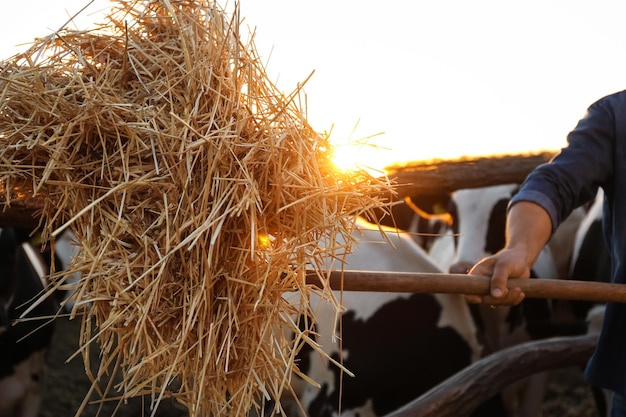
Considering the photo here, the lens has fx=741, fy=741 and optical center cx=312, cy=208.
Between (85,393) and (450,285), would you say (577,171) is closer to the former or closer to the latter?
(450,285)

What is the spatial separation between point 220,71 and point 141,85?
7.1 inches

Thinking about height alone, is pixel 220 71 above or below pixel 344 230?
above

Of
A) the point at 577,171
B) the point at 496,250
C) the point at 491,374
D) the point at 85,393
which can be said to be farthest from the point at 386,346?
the point at 85,393

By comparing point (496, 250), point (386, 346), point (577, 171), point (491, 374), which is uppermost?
point (577, 171)

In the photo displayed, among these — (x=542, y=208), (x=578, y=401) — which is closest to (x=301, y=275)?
(x=542, y=208)

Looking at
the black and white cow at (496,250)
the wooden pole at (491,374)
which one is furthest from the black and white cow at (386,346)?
the wooden pole at (491,374)

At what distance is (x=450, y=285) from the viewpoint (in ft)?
6.19

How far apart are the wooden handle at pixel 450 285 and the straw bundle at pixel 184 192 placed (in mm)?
170

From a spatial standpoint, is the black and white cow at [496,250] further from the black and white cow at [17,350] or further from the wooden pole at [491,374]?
the black and white cow at [17,350]

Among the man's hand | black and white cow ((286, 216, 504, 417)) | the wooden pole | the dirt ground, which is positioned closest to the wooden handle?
the man's hand

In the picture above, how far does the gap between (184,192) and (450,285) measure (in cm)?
76

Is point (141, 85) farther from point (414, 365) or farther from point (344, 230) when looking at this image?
point (414, 365)

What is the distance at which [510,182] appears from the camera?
511 centimetres

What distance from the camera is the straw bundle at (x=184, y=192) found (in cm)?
151
